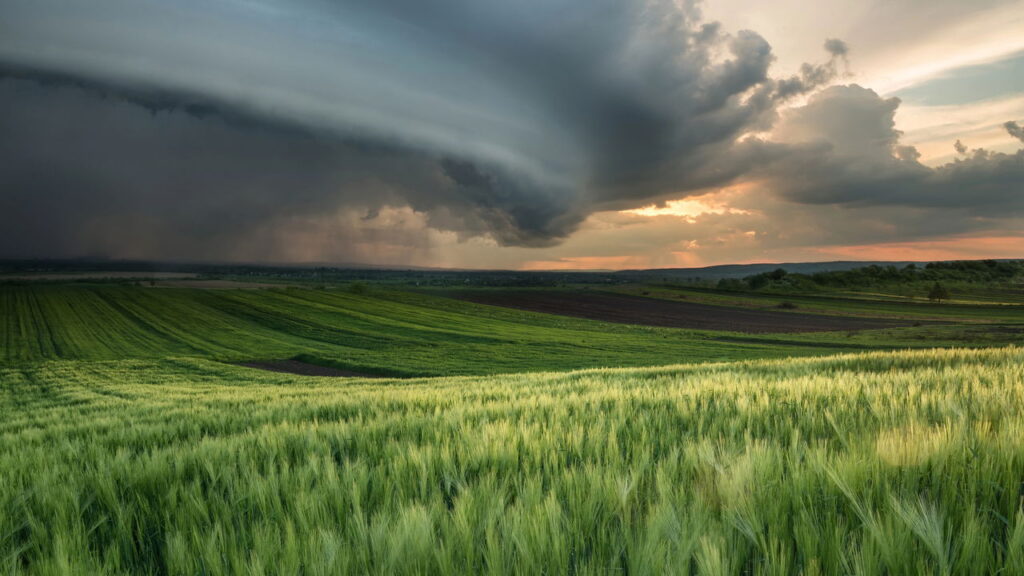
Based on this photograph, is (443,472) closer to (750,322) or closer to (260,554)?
(260,554)

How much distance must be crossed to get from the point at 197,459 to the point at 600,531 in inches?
90.0

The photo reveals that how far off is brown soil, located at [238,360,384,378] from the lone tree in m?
111

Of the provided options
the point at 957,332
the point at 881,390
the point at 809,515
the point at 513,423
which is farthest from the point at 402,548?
the point at 957,332

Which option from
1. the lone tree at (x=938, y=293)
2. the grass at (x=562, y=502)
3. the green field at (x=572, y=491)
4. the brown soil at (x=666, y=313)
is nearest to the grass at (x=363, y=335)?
the brown soil at (x=666, y=313)

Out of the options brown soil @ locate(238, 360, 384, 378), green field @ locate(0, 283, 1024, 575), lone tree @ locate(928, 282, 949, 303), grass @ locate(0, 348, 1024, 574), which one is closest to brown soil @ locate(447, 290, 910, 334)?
lone tree @ locate(928, 282, 949, 303)

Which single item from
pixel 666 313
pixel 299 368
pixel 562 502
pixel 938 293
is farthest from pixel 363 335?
pixel 938 293

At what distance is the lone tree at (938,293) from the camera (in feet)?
317

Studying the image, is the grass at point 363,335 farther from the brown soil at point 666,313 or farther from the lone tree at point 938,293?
the lone tree at point 938,293

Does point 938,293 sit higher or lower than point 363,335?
higher

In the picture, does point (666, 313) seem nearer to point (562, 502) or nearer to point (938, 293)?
point (938, 293)

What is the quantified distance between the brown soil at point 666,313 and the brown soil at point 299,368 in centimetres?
5090

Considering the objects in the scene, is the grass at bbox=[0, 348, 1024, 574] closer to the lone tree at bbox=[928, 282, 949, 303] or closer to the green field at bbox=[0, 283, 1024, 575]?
the green field at bbox=[0, 283, 1024, 575]

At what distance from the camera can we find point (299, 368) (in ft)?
154

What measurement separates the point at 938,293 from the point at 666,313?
56107 millimetres
